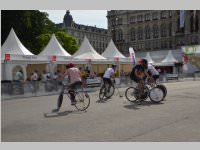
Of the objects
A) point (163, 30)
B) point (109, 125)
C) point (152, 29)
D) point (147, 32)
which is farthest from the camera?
point (147, 32)

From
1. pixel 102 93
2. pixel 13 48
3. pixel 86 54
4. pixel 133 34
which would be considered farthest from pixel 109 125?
pixel 133 34

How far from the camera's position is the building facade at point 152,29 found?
297 ft

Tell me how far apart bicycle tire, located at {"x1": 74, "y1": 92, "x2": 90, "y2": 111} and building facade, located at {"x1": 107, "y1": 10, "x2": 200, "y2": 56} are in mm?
79445

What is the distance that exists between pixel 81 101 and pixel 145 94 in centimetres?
333

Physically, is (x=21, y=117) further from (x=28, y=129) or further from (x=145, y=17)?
(x=145, y=17)

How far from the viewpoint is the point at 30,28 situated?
50.8 metres

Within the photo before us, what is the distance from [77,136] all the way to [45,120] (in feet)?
9.80

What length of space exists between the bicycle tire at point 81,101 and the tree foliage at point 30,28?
33779 millimetres

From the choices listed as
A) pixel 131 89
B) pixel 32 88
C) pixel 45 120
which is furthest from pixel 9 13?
pixel 45 120

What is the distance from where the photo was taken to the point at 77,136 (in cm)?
804

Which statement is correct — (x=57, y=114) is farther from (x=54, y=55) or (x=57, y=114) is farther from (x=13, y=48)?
(x=54, y=55)

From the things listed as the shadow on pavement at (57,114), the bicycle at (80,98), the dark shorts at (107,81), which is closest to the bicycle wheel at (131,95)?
the dark shorts at (107,81)

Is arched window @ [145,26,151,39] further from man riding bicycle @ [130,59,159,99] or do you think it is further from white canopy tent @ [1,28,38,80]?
man riding bicycle @ [130,59,159,99]

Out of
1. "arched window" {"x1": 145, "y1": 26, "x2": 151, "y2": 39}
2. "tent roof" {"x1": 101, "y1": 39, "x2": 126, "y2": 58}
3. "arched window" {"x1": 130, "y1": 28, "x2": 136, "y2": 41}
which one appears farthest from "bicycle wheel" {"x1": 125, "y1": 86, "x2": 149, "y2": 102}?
"arched window" {"x1": 130, "y1": 28, "x2": 136, "y2": 41}
